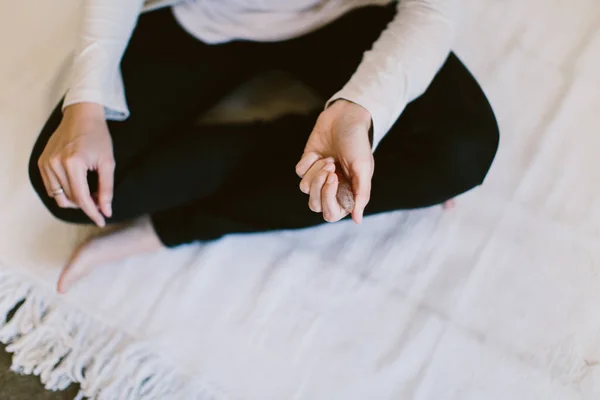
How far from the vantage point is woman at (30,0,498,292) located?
2.12ft

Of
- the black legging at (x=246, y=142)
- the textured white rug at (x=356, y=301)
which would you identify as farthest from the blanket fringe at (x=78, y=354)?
the black legging at (x=246, y=142)

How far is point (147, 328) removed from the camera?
0.72 metres

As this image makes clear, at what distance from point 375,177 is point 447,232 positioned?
162mm

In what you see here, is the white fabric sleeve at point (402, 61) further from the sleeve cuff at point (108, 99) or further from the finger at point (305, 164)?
the sleeve cuff at point (108, 99)

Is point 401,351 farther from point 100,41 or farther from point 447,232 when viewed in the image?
point 100,41

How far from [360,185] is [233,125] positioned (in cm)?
27

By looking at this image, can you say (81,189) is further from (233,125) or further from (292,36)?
(292,36)

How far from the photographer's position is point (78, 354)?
0.71m

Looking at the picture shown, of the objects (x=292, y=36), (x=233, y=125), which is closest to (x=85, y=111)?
(x=233, y=125)

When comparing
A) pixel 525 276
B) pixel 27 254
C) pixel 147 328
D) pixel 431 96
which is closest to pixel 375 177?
pixel 431 96

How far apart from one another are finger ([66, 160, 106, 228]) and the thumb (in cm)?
32

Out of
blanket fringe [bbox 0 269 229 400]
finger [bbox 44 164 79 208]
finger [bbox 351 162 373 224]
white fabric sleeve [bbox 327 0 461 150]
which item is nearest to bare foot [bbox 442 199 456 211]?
white fabric sleeve [bbox 327 0 461 150]

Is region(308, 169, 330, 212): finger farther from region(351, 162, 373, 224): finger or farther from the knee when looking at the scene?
the knee

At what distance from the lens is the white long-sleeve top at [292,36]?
61cm
